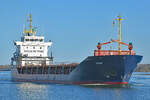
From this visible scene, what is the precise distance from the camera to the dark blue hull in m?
53.2

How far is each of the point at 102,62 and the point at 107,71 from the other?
1.38 m

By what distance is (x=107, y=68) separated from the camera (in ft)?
177

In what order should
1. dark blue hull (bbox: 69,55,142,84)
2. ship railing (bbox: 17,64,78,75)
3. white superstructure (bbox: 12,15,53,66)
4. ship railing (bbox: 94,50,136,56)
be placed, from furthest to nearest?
white superstructure (bbox: 12,15,53,66) < ship railing (bbox: 17,64,78,75) < ship railing (bbox: 94,50,136,56) < dark blue hull (bbox: 69,55,142,84)

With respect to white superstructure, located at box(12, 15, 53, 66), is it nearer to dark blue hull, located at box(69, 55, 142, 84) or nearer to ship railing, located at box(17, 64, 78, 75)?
ship railing, located at box(17, 64, 78, 75)

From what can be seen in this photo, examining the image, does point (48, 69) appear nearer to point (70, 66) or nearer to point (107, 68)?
point (70, 66)

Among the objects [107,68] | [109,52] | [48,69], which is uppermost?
[109,52]

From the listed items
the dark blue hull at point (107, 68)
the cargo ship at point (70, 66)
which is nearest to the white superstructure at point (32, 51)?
the cargo ship at point (70, 66)

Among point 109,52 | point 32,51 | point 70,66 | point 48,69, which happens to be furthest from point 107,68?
point 32,51

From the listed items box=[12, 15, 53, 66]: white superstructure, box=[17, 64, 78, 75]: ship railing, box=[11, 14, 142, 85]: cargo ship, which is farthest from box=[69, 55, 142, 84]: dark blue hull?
box=[12, 15, 53, 66]: white superstructure

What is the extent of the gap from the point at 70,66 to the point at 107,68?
876cm

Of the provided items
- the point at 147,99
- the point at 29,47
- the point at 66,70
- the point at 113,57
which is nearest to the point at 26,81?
the point at 29,47

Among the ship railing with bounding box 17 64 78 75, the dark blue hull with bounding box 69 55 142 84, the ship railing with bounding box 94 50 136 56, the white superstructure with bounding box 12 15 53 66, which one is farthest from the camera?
the white superstructure with bounding box 12 15 53 66

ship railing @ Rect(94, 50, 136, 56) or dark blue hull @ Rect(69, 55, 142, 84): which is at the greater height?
ship railing @ Rect(94, 50, 136, 56)

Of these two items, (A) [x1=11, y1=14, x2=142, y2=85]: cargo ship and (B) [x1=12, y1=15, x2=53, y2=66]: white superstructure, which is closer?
(A) [x1=11, y1=14, x2=142, y2=85]: cargo ship
